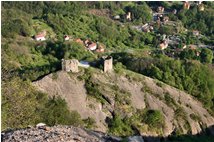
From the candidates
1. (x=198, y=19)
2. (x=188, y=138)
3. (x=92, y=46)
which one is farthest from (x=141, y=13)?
(x=188, y=138)

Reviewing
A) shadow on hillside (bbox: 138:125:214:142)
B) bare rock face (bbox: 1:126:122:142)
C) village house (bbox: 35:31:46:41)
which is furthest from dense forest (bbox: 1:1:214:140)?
bare rock face (bbox: 1:126:122:142)

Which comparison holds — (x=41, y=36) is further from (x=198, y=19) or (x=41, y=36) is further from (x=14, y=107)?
(x=14, y=107)

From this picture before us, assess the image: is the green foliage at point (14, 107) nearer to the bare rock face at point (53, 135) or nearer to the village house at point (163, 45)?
the bare rock face at point (53, 135)

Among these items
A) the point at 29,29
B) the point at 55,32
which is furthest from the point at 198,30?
the point at 29,29

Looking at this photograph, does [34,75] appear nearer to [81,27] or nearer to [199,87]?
[199,87]

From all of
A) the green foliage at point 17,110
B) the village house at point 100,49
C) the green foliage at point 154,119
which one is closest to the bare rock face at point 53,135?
the green foliage at point 17,110

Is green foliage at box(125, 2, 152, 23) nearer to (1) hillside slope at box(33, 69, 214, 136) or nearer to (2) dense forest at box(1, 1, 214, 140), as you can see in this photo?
(2) dense forest at box(1, 1, 214, 140)
